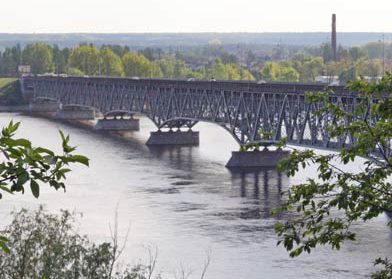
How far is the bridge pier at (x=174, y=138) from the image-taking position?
135 m

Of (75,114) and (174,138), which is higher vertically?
(174,138)

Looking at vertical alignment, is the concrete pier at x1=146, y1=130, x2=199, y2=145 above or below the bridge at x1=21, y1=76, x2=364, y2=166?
below

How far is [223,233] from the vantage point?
66.2 m

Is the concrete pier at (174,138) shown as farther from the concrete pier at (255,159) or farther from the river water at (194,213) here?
the concrete pier at (255,159)

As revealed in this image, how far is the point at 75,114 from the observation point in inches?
7648

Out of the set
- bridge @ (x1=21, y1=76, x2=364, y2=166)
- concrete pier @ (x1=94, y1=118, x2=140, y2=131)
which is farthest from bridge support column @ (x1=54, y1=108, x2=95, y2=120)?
concrete pier @ (x1=94, y1=118, x2=140, y2=131)

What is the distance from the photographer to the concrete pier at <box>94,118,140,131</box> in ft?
537

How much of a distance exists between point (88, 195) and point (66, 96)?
114 m

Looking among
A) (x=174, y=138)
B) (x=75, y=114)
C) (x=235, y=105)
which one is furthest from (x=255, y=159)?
(x=75, y=114)

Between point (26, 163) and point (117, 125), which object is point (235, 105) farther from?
point (26, 163)

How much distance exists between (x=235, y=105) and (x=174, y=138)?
21591 mm

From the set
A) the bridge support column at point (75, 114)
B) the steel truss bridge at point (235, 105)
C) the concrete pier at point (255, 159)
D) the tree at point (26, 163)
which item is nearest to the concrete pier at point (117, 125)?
the steel truss bridge at point (235, 105)

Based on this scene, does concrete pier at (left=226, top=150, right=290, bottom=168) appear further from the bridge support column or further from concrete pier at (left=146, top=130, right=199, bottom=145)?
the bridge support column

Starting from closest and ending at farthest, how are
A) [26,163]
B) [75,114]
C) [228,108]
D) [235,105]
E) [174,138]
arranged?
[26,163] < [235,105] < [228,108] < [174,138] < [75,114]
